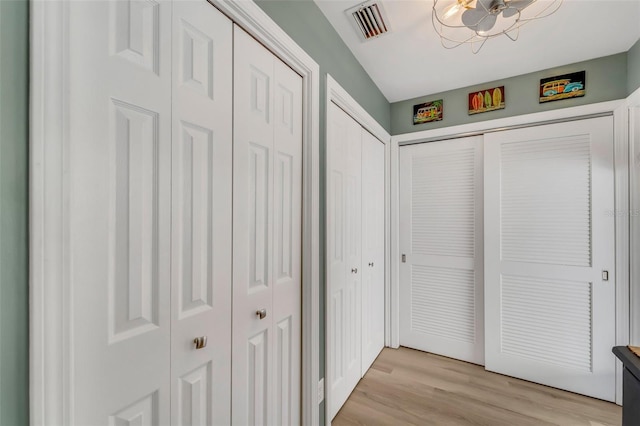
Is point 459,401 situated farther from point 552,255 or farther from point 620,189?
point 620,189

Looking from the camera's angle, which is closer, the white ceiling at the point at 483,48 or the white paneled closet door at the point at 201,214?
the white paneled closet door at the point at 201,214

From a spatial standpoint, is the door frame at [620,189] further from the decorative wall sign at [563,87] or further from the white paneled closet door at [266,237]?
the white paneled closet door at [266,237]

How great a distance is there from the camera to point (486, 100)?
7.66ft

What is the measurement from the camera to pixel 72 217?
598mm

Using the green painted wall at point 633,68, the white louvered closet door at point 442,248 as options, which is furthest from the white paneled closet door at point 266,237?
the green painted wall at point 633,68

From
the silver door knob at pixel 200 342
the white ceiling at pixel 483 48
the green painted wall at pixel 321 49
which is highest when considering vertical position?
the white ceiling at pixel 483 48

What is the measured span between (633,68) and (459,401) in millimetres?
2570

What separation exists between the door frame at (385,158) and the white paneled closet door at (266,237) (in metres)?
0.22

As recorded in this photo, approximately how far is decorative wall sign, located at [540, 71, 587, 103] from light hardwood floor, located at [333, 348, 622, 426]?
2242 mm

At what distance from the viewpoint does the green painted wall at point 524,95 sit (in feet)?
6.36

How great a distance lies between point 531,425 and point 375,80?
2.70 meters

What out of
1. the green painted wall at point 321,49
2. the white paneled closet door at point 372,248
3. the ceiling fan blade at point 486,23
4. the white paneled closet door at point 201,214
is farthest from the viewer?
the white paneled closet door at point 372,248

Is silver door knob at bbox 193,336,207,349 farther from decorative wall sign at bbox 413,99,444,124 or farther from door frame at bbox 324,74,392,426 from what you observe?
decorative wall sign at bbox 413,99,444,124

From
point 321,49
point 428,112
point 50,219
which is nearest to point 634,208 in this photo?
point 428,112
